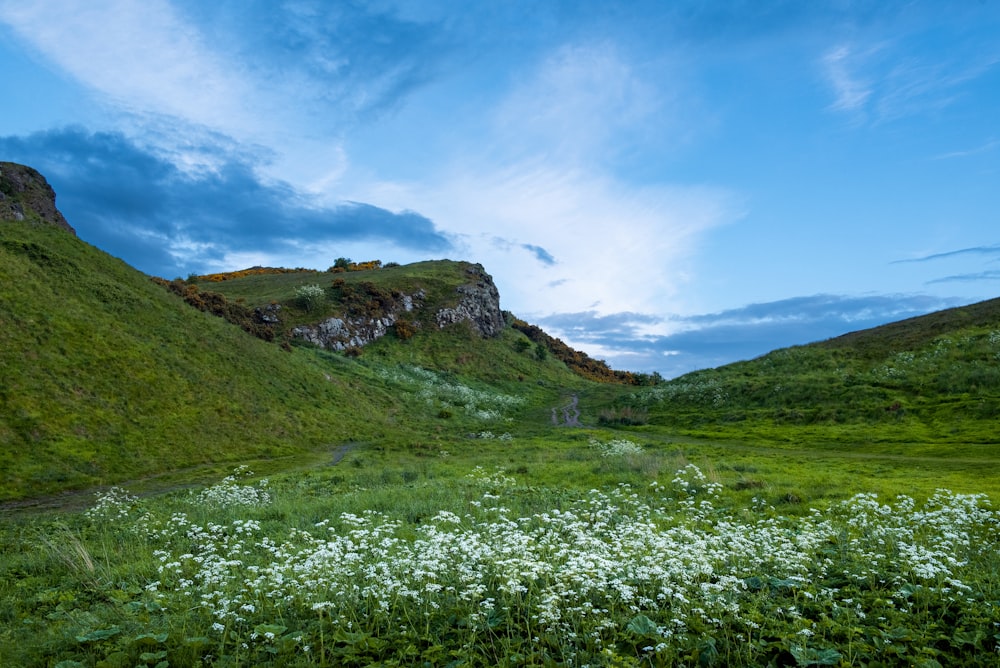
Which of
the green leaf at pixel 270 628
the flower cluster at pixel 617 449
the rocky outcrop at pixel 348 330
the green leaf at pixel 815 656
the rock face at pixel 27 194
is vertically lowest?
the green leaf at pixel 815 656

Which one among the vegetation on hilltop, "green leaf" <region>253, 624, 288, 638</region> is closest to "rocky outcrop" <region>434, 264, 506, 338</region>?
the vegetation on hilltop

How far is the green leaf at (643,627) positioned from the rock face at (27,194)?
79.0 metres

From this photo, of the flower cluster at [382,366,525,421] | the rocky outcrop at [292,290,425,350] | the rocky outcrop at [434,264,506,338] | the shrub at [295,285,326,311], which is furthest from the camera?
the rocky outcrop at [434,264,506,338]

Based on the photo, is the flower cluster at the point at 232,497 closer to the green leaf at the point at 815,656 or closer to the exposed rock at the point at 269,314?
the green leaf at the point at 815,656

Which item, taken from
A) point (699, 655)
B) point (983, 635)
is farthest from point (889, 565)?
point (699, 655)

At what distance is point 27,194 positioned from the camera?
6781 centimetres

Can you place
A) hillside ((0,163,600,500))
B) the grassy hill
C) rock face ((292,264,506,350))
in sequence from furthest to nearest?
rock face ((292,264,506,350)) < hillside ((0,163,600,500)) < the grassy hill

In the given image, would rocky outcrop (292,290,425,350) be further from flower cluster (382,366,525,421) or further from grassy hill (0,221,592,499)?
grassy hill (0,221,592,499)

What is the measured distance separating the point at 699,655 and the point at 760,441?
107 ft

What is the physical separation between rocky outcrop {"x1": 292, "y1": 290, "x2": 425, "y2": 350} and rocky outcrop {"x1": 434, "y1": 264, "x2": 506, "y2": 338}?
32.9 feet

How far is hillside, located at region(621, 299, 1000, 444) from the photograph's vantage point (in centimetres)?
3186

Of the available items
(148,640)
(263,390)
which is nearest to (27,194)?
(263,390)

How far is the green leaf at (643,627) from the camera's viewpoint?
21.0ft

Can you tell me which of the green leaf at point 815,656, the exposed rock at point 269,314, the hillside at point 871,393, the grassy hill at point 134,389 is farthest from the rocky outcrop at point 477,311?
the green leaf at point 815,656
